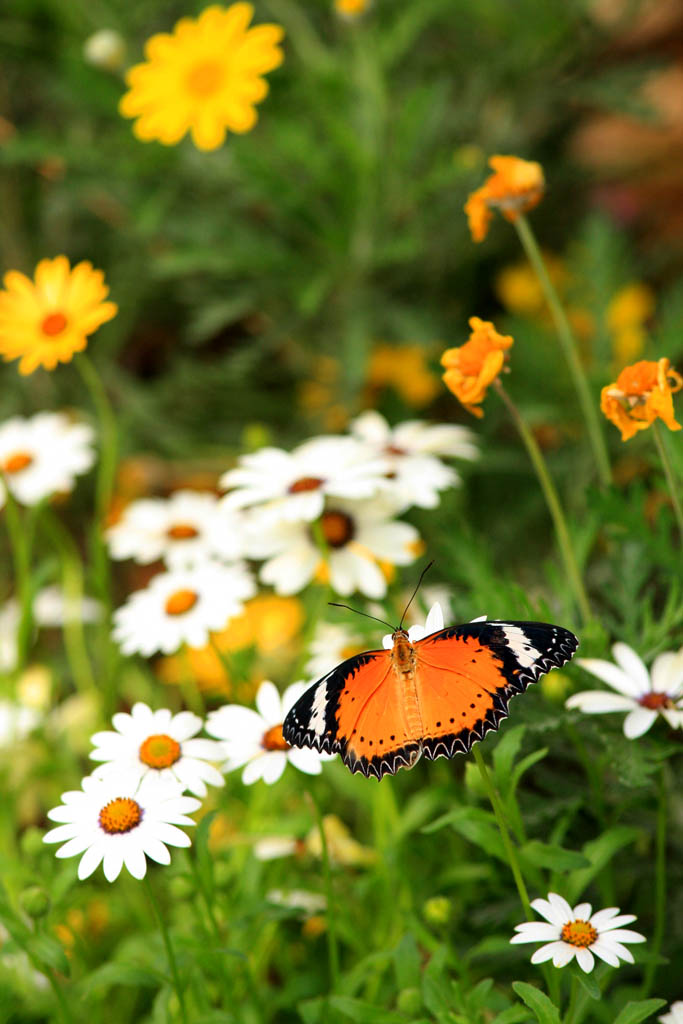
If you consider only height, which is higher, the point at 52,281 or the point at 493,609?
the point at 52,281

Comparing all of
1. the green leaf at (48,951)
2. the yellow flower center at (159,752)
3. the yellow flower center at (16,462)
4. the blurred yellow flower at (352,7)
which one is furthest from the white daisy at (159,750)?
the blurred yellow flower at (352,7)

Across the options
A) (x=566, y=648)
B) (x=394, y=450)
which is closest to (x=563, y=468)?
(x=394, y=450)

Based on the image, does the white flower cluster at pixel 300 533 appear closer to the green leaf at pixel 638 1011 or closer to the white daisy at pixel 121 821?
the white daisy at pixel 121 821

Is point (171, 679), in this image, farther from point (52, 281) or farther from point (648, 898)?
point (648, 898)

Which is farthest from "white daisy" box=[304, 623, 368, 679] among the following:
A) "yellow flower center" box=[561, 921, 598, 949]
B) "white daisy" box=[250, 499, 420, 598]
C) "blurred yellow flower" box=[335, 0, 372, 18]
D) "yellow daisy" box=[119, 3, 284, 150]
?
"blurred yellow flower" box=[335, 0, 372, 18]

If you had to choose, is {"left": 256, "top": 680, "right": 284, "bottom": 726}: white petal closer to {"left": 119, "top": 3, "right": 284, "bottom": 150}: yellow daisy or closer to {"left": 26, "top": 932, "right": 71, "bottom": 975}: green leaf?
{"left": 26, "top": 932, "right": 71, "bottom": 975}: green leaf

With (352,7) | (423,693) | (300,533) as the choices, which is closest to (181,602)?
(300,533)

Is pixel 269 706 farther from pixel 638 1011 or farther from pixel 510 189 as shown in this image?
pixel 510 189

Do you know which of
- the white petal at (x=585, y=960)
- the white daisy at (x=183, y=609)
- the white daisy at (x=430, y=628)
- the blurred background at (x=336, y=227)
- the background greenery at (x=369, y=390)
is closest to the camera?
the white petal at (x=585, y=960)
